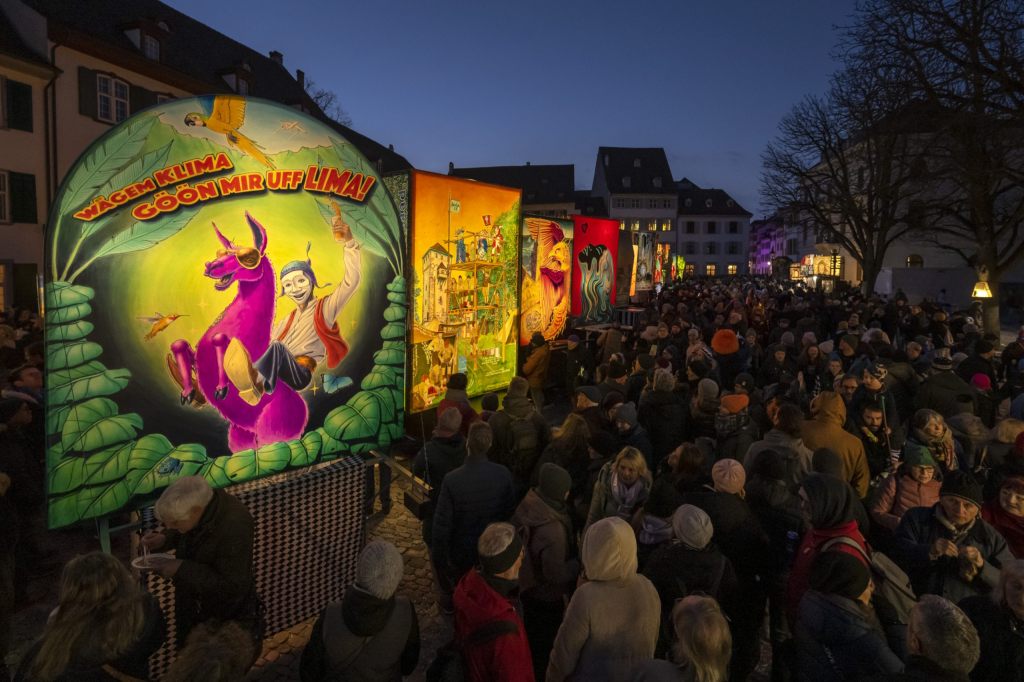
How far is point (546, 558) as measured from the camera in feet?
12.7

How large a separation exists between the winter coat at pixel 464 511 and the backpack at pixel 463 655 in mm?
1515

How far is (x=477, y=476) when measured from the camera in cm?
450

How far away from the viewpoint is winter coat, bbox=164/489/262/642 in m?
3.49

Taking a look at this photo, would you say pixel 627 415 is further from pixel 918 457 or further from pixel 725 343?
pixel 725 343

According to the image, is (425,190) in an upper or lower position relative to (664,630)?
upper

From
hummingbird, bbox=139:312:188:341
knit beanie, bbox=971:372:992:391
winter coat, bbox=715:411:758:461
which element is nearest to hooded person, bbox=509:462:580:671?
winter coat, bbox=715:411:758:461

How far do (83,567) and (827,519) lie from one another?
347 cm

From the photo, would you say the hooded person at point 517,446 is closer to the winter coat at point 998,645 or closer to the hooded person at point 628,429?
the hooded person at point 628,429

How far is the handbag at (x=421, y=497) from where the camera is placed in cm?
530

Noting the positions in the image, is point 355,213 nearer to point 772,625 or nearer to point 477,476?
point 477,476

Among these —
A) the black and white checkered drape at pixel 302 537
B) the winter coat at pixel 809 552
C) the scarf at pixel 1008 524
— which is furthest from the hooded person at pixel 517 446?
the scarf at pixel 1008 524

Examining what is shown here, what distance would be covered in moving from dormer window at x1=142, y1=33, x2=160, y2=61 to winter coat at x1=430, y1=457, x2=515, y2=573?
82.2ft

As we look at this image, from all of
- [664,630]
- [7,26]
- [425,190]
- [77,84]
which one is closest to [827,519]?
[664,630]

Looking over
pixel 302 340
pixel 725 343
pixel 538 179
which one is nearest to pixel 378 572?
pixel 302 340
